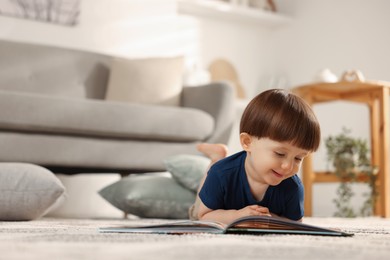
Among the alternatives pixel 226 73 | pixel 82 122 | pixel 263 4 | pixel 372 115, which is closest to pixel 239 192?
pixel 82 122

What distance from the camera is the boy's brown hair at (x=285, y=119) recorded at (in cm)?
132

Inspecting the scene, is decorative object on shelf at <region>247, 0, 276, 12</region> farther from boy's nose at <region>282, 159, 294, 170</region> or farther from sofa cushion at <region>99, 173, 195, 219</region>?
boy's nose at <region>282, 159, 294, 170</region>

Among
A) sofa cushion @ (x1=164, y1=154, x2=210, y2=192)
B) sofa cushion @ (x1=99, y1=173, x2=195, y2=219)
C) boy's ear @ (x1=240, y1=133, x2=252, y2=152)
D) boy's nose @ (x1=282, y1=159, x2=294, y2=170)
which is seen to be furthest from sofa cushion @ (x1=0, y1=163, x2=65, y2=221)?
boy's nose @ (x1=282, y1=159, x2=294, y2=170)

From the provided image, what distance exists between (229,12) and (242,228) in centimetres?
365

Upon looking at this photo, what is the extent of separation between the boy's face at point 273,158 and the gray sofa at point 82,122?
137 cm

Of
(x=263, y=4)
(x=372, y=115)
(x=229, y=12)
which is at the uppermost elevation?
(x=263, y=4)

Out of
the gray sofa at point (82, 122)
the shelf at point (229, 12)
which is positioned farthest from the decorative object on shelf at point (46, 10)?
the shelf at point (229, 12)

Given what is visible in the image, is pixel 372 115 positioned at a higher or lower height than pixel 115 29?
lower

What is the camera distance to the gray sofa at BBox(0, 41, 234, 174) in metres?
2.57

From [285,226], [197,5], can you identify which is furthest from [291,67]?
[285,226]

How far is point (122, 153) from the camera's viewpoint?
8.98ft

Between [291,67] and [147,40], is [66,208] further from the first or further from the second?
[291,67]

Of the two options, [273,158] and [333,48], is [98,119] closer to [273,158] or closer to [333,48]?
[273,158]

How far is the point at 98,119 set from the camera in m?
2.67
